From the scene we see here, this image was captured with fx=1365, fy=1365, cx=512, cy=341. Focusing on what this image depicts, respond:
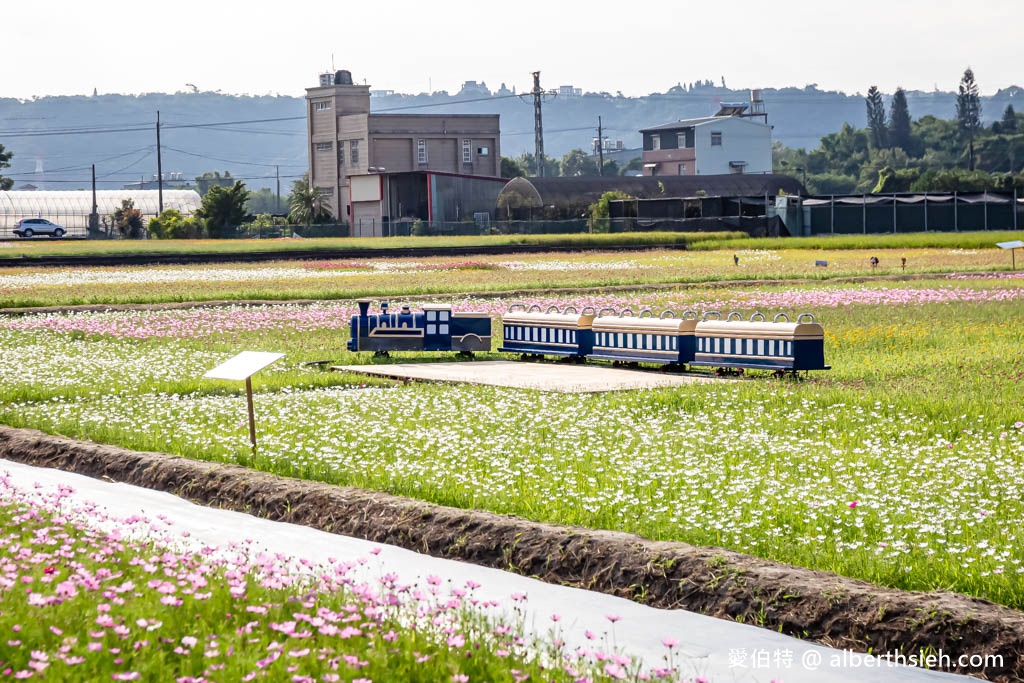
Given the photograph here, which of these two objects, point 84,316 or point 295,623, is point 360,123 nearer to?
point 84,316

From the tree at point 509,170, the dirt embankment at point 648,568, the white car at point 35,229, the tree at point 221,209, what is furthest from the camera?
the tree at point 509,170

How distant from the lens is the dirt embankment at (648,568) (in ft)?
23.7

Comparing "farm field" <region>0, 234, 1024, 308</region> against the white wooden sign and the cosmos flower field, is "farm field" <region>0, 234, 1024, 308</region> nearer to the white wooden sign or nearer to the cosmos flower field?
the white wooden sign

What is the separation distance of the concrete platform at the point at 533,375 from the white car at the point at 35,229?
87.1 m

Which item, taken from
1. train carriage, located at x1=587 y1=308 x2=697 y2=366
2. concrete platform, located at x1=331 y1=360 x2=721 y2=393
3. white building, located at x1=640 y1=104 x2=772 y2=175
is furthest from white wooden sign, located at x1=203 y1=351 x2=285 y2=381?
white building, located at x1=640 y1=104 x2=772 y2=175

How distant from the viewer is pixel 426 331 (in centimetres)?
2169

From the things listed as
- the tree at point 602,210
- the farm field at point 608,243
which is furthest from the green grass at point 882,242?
the tree at point 602,210

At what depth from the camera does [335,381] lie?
1853cm

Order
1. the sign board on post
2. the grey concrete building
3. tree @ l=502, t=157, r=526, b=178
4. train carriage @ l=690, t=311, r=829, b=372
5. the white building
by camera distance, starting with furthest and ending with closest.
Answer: the white building < tree @ l=502, t=157, r=526, b=178 < the grey concrete building < train carriage @ l=690, t=311, r=829, b=372 < the sign board on post

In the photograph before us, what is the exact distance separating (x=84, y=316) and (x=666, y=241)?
44593 millimetres

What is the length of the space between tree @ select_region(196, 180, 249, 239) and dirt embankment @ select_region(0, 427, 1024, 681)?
262 ft

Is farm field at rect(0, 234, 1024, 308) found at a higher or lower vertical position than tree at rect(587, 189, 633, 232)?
lower

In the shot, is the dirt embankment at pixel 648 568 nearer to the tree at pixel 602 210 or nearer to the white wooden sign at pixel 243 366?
the white wooden sign at pixel 243 366

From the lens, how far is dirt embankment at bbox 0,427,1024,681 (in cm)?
722
